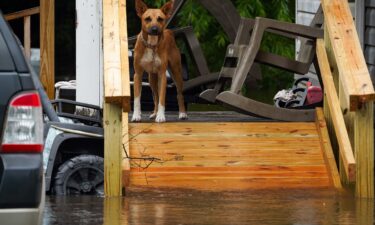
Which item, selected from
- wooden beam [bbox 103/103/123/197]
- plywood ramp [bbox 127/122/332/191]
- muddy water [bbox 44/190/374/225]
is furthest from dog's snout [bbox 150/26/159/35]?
muddy water [bbox 44/190/374/225]

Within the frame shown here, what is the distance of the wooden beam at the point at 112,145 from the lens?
34.9 ft

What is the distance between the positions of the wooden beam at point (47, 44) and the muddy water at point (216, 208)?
12.2 ft

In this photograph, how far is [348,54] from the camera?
1103 cm

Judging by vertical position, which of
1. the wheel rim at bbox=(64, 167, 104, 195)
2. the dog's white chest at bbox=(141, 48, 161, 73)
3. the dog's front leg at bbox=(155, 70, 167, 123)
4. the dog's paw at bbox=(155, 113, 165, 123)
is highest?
the dog's white chest at bbox=(141, 48, 161, 73)

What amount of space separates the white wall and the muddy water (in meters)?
2.42

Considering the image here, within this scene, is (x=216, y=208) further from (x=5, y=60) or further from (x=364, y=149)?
(x=5, y=60)

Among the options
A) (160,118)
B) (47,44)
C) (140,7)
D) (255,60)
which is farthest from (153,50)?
(47,44)

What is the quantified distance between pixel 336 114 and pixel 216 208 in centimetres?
191

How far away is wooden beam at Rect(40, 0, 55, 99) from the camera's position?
14211 mm

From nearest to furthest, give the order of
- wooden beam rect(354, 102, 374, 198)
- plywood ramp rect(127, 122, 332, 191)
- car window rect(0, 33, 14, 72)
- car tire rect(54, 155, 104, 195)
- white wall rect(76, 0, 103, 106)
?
car window rect(0, 33, 14, 72) < wooden beam rect(354, 102, 374, 198) < car tire rect(54, 155, 104, 195) < plywood ramp rect(127, 122, 332, 191) < white wall rect(76, 0, 103, 106)

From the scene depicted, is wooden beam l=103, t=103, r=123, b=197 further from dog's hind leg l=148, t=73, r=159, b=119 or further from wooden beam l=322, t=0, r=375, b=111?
dog's hind leg l=148, t=73, r=159, b=119

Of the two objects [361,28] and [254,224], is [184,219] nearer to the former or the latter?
[254,224]

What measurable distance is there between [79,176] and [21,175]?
179 inches

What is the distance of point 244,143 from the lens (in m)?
11.7
